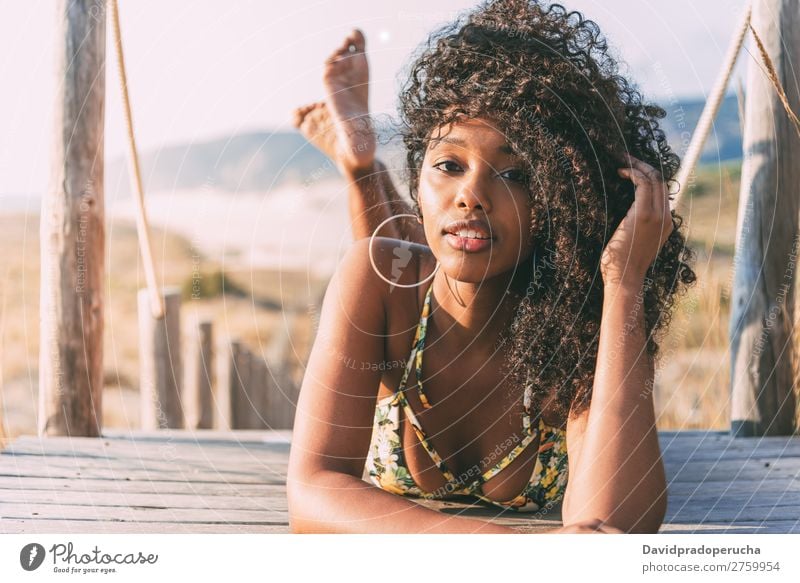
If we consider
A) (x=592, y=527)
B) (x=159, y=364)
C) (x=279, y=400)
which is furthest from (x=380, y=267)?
(x=279, y=400)

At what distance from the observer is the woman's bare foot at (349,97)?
6.26 ft

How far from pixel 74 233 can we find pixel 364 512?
1254mm

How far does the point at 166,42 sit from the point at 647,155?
3.82 ft

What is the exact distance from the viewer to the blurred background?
1724mm

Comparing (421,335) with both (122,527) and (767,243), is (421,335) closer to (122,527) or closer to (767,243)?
(122,527)

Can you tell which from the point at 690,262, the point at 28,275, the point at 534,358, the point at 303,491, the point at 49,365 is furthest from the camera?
the point at 28,275

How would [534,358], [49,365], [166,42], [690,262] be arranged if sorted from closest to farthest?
[534,358] < [690,262] < [166,42] < [49,365]

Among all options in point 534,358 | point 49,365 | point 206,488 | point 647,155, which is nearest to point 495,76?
point 647,155

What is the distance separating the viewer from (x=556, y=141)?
1.31 meters

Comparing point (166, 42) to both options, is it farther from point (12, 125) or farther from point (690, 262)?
point (690, 262)

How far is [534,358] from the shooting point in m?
1.42
